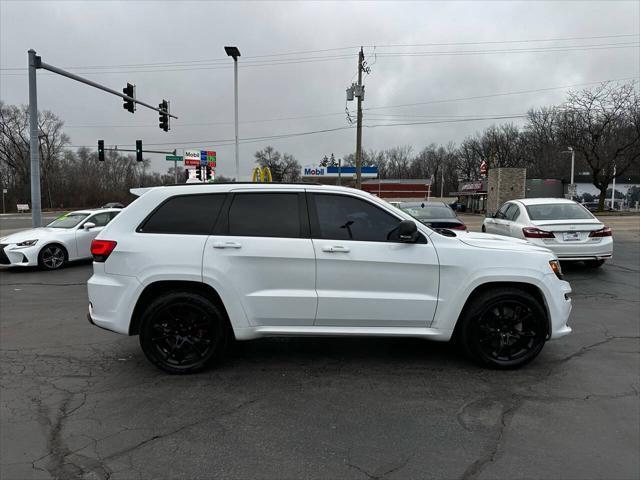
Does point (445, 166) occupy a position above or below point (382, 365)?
above

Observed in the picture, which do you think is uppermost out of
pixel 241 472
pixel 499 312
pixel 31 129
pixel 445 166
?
pixel 445 166

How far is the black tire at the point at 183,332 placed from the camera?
4340 mm

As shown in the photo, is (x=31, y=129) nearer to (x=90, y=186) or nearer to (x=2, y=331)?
(x=2, y=331)

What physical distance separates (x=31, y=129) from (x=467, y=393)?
17.6 meters

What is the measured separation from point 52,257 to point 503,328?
1068 centimetres

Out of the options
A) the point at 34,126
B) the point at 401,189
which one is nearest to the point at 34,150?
the point at 34,126

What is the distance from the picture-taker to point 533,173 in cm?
7212

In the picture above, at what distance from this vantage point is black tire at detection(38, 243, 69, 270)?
11.0m

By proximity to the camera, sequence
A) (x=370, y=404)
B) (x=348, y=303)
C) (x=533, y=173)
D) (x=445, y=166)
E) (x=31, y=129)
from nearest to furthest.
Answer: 1. (x=370, y=404)
2. (x=348, y=303)
3. (x=31, y=129)
4. (x=533, y=173)
5. (x=445, y=166)

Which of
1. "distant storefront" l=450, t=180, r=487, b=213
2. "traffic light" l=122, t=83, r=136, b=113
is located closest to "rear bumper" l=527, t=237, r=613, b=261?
"traffic light" l=122, t=83, r=136, b=113

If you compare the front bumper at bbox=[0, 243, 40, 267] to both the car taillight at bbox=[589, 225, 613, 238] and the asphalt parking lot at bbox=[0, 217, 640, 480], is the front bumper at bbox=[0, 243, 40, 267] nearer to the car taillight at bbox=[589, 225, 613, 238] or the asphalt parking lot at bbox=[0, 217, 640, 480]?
the asphalt parking lot at bbox=[0, 217, 640, 480]

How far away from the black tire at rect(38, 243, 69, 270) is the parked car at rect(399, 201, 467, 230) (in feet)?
27.8

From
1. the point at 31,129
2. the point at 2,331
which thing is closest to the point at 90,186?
the point at 31,129

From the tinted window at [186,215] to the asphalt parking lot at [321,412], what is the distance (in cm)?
142
